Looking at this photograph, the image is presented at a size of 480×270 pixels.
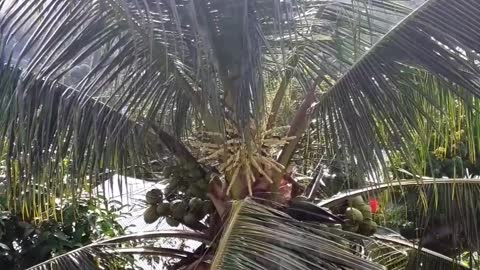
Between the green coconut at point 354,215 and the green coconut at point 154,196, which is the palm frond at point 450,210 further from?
the green coconut at point 154,196

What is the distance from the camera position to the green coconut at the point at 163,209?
3.24 metres

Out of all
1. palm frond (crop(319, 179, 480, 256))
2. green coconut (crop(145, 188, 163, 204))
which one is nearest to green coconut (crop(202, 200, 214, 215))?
green coconut (crop(145, 188, 163, 204))

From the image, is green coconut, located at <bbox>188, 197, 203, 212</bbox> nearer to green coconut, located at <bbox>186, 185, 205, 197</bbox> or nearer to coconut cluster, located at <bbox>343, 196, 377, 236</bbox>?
green coconut, located at <bbox>186, 185, 205, 197</bbox>

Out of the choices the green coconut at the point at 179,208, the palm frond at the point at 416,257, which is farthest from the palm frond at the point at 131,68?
the palm frond at the point at 416,257

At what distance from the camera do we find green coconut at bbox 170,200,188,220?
3170 mm

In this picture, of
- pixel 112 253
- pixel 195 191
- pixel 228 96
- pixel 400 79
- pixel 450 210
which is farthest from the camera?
pixel 450 210

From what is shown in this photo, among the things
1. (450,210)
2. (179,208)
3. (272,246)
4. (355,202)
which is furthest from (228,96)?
(450,210)

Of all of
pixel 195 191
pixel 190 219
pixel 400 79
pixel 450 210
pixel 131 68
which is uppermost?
pixel 131 68

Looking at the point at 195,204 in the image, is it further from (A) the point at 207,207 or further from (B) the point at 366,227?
(B) the point at 366,227

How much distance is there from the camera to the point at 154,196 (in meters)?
3.27

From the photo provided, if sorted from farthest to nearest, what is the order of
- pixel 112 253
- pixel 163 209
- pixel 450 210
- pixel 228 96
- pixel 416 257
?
pixel 416 257 < pixel 450 210 < pixel 112 253 < pixel 163 209 < pixel 228 96

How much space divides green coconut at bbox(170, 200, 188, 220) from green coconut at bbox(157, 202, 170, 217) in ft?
0.12

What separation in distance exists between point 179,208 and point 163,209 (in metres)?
0.10

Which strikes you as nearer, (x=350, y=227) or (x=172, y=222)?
(x=350, y=227)
